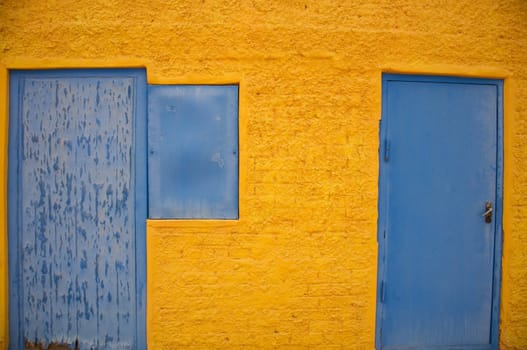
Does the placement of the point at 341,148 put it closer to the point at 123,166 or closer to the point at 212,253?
the point at 212,253

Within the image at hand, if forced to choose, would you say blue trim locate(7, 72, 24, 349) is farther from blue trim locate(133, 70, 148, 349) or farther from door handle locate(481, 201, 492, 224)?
door handle locate(481, 201, 492, 224)

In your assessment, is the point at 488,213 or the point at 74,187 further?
the point at 488,213

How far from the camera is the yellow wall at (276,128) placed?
2906mm

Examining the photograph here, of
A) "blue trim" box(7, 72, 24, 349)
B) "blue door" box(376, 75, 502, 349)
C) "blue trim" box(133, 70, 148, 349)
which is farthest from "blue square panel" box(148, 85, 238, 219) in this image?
"blue door" box(376, 75, 502, 349)

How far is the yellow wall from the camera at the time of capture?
291cm

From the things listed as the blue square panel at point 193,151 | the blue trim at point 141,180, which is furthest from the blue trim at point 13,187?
the blue square panel at point 193,151

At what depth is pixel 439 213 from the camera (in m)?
3.09

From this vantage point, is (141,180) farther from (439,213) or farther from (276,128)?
(439,213)

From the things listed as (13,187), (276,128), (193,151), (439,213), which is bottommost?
(439,213)

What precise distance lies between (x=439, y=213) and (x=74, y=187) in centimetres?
285

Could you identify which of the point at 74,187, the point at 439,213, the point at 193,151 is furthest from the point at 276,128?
the point at 74,187

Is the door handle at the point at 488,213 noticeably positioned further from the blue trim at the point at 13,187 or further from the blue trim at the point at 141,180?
the blue trim at the point at 13,187

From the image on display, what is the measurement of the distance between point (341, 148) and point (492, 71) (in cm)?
134

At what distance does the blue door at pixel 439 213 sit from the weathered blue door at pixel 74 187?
1925 mm
